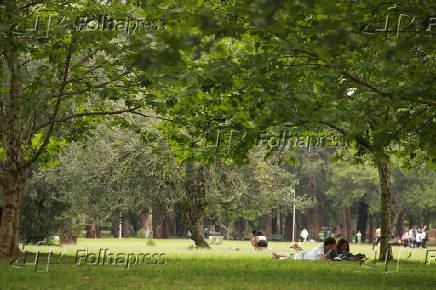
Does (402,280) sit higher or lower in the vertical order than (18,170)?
lower

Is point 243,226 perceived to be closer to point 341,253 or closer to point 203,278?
point 341,253

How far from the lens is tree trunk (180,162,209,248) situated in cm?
3322

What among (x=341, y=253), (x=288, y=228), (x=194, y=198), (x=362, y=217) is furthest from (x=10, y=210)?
(x=362, y=217)

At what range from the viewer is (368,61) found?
13.1m

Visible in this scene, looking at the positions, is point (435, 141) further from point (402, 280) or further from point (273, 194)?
point (273, 194)

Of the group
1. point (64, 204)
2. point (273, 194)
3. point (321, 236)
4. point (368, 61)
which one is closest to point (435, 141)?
point (368, 61)

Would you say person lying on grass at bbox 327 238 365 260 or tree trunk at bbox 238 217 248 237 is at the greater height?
tree trunk at bbox 238 217 248 237

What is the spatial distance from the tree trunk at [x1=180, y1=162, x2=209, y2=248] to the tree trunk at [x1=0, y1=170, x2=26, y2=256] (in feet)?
47.2

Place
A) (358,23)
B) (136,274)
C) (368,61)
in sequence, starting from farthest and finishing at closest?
(136,274)
(368,61)
(358,23)

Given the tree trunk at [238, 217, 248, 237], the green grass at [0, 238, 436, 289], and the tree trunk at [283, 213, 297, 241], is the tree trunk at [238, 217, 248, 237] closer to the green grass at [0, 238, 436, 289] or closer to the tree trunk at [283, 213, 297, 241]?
the tree trunk at [283, 213, 297, 241]

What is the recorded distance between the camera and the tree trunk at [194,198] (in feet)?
109

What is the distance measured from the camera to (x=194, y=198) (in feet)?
111

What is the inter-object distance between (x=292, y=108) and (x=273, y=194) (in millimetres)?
26175

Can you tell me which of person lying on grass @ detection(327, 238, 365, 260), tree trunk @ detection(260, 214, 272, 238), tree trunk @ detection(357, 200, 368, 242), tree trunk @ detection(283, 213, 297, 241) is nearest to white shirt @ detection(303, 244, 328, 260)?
person lying on grass @ detection(327, 238, 365, 260)
